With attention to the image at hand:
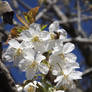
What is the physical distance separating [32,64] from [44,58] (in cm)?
10

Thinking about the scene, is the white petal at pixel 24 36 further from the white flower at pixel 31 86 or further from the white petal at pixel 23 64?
the white flower at pixel 31 86

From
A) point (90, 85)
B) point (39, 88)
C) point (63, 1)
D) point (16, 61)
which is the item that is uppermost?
point (16, 61)

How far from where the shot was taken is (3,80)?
0.80 m

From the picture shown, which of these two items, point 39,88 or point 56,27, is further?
point 56,27

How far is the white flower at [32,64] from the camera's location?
3.18ft

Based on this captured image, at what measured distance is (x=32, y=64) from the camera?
3.42 feet

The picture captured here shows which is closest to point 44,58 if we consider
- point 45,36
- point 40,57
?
point 40,57

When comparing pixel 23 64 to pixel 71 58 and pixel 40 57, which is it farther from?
pixel 71 58

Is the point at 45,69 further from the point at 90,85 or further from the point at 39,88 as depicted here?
the point at 90,85

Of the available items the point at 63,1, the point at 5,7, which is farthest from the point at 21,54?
the point at 63,1

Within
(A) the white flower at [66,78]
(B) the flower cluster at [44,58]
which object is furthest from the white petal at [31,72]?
(A) the white flower at [66,78]

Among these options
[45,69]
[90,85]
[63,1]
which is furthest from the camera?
[63,1]

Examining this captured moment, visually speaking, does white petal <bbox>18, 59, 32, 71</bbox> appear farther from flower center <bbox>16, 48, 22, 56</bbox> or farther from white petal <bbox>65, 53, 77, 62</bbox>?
white petal <bbox>65, 53, 77, 62</bbox>

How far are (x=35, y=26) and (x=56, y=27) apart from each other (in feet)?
0.55
